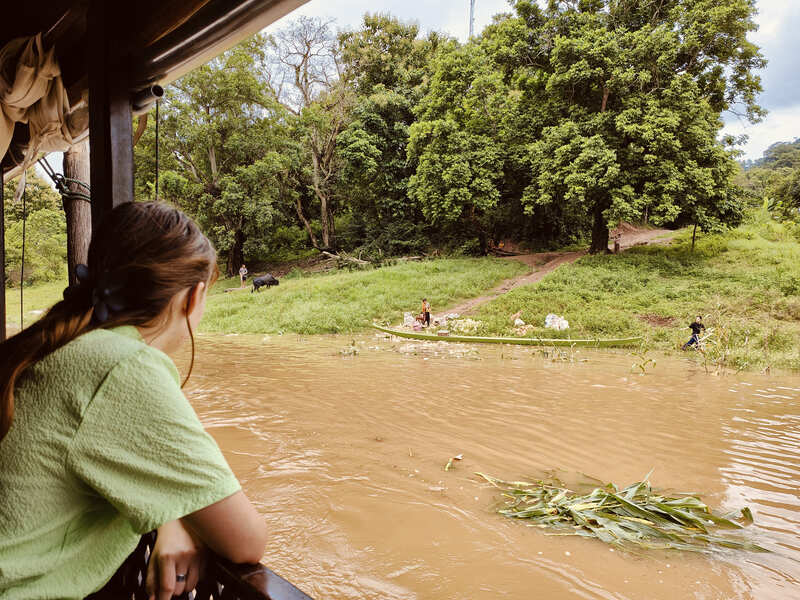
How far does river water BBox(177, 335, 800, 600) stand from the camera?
308 cm

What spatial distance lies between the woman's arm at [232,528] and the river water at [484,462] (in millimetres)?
2202

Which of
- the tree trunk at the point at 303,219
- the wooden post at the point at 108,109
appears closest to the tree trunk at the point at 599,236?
the tree trunk at the point at 303,219

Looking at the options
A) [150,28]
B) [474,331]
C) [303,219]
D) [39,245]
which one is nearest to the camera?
[150,28]

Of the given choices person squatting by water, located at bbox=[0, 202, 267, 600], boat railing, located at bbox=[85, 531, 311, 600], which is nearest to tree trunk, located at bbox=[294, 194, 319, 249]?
boat railing, located at bbox=[85, 531, 311, 600]

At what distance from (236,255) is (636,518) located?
84.5 ft

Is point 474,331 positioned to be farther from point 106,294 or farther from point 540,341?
point 106,294

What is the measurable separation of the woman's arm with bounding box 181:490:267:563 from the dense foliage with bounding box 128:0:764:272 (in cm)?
1733

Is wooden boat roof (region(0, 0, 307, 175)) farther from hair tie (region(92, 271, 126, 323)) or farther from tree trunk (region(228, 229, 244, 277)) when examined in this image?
tree trunk (region(228, 229, 244, 277))

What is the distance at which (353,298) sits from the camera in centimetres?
1756

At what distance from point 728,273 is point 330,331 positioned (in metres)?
12.7

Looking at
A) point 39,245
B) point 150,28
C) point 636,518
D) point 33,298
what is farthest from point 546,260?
Answer: point 39,245

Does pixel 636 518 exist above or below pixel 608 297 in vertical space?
below

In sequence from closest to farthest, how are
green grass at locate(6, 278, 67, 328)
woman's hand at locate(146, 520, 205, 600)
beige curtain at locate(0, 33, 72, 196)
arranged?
woman's hand at locate(146, 520, 205, 600), beige curtain at locate(0, 33, 72, 196), green grass at locate(6, 278, 67, 328)

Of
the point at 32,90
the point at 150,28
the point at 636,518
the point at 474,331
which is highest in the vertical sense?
the point at 150,28
